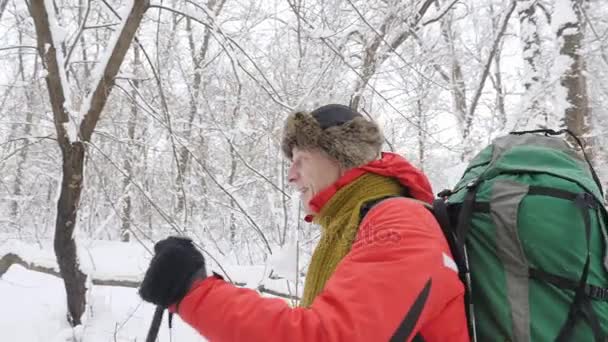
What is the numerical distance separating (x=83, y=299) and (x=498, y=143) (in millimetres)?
3610

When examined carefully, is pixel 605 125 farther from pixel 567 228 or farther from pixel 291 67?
pixel 567 228

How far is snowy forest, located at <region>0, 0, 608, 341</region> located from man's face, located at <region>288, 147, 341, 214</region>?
25.9 inches

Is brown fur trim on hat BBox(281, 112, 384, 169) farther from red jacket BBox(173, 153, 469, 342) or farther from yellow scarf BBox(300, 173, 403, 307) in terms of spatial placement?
red jacket BBox(173, 153, 469, 342)

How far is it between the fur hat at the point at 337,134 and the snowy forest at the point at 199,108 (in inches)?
22.1

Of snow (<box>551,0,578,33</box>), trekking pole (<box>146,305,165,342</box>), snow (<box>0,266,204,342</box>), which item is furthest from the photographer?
snow (<box>551,0,578,33</box>)

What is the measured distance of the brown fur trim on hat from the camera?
1.43 m

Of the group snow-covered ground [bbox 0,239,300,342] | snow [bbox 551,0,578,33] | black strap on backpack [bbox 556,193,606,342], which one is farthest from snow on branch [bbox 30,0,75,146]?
snow [bbox 551,0,578,33]

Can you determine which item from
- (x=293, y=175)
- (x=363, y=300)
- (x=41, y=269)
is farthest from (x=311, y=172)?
(x=41, y=269)

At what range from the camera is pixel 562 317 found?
1.09 meters

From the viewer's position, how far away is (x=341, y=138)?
145cm

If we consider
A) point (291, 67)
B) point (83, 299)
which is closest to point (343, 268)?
point (83, 299)

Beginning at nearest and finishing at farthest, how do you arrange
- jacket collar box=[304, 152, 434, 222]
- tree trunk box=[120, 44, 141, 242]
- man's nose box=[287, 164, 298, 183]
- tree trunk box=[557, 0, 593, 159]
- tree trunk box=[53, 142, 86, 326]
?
1. jacket collar box=[304, 152, 434, 222]
2. man's nose box=[287, 164, 298, 183]
3. tree trunk box=[120, 44, 141, 242]
4. tree trunk box=[53, 142, 86, 326]
5. tree trunk box=[557, 0, 593, 159]

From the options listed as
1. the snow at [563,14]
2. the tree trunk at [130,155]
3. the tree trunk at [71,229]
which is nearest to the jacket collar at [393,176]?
the tree trunk at [130,155]

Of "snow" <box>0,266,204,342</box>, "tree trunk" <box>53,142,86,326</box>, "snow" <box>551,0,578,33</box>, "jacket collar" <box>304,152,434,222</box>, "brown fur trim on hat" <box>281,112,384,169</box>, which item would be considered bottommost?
"snow" <box>0,266,204,342</box>
